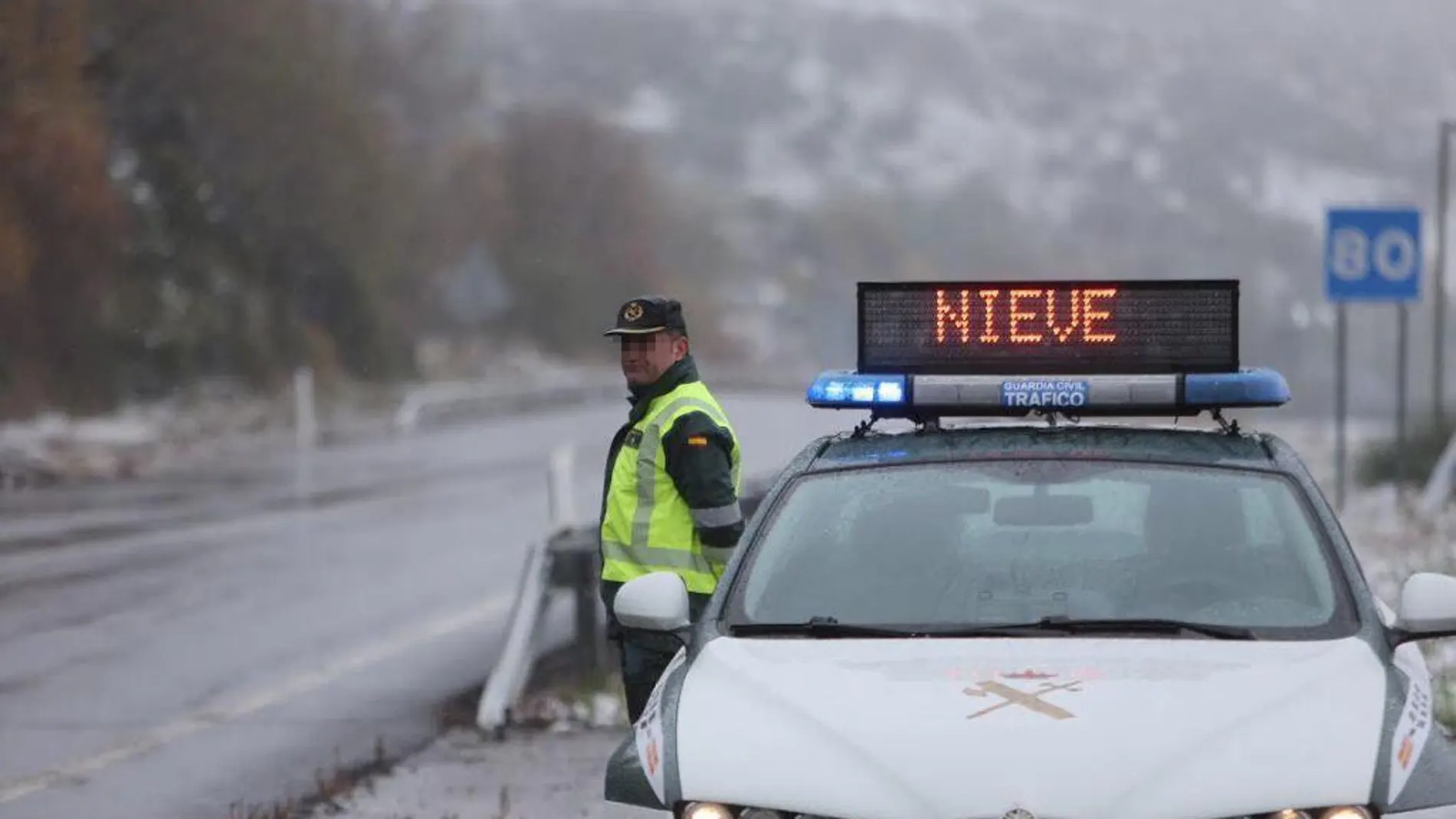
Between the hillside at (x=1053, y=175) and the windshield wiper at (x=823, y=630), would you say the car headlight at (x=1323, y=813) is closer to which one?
the windshield wiper at (x=823, y=630)

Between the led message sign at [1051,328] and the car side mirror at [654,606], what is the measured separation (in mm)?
1045

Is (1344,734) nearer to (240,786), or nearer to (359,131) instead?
(240,786)

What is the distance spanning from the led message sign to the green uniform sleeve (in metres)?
0.72

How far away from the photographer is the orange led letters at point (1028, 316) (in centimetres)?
654

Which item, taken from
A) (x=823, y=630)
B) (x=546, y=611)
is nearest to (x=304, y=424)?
(x=546, y=611)

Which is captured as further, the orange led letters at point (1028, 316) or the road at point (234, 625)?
the road at point (234, 625)

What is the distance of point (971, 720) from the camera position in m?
4.72

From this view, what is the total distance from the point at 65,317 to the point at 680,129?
146746mm

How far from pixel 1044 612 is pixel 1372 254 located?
15.2m

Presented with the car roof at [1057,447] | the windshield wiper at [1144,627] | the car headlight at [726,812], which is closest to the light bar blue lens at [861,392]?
the car roof at [1057,447]

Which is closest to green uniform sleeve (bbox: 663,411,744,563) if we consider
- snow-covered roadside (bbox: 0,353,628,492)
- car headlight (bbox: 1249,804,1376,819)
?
car headlight (bbox: 1249,804,1376,819)

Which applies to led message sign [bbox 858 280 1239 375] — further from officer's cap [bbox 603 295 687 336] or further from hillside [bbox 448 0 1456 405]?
hillside [bbox 448 0 1456 405]

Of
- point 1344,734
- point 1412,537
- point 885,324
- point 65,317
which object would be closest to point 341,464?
point 65,317

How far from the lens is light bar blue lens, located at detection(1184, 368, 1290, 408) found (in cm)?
614
